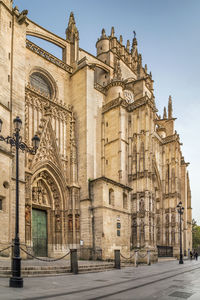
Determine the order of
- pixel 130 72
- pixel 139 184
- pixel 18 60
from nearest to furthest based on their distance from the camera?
1. pixel 18 60
2. pixel 139 184
3. pixel 130 72

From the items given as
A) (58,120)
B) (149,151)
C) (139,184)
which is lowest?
(139,184)

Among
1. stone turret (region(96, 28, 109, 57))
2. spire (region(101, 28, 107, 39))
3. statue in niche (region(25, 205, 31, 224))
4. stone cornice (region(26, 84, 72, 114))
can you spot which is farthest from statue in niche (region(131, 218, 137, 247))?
spire (region(101, 28, 107, 39))

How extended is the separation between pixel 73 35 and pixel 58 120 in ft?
34.3

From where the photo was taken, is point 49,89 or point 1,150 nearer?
point 1,150

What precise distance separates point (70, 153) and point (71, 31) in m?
13.8

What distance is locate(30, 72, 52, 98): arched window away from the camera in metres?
28.0

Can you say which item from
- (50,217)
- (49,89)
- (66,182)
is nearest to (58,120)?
(49,89)

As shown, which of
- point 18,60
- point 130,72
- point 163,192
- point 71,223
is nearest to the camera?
point 18,60

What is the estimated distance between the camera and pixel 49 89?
29500 mm

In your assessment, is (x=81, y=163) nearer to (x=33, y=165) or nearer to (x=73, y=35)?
(x=33, y=165)

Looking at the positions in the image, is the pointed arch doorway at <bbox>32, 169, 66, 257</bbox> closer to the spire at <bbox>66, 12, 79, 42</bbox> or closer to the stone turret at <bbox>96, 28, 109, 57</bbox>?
the spire at <bbox>66, 12, 79, 42</bbox>

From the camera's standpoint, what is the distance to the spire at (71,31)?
109ft

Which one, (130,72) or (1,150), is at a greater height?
(130,72)

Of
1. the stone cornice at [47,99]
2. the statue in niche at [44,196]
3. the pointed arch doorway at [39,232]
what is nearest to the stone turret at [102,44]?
the stone cornice at [47,99]
